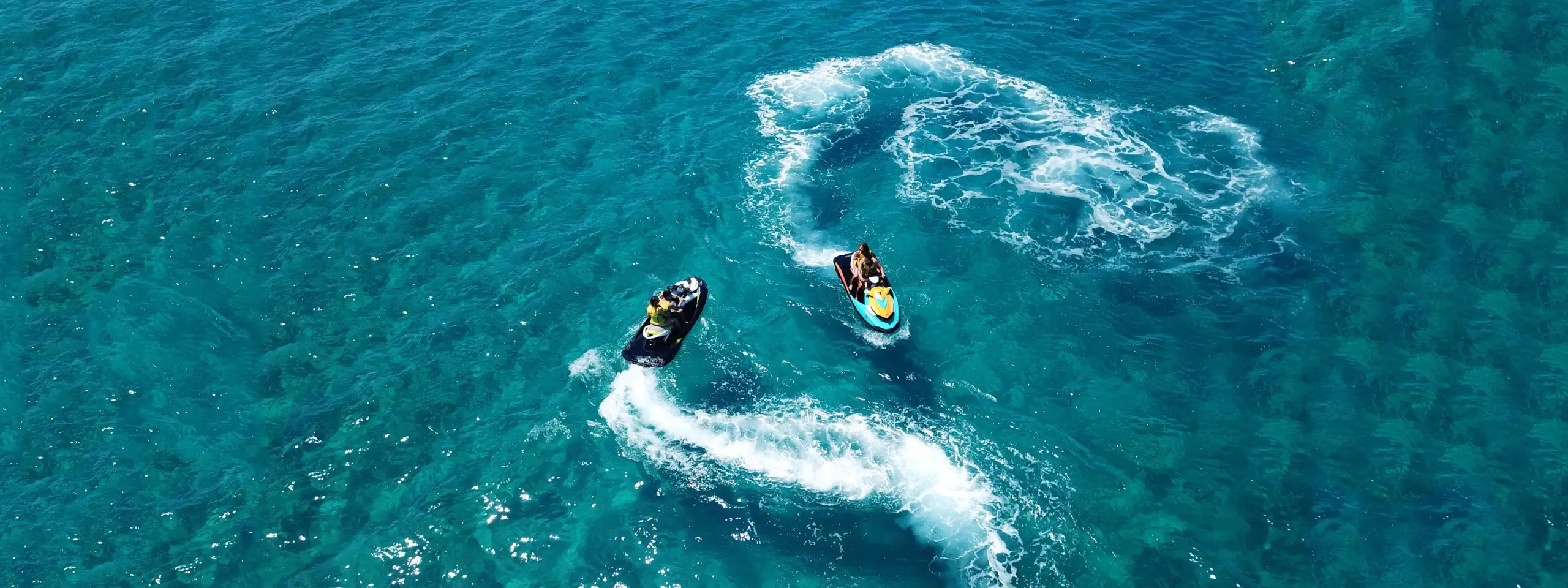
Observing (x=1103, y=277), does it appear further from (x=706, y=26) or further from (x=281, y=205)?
(x=281, y=205)

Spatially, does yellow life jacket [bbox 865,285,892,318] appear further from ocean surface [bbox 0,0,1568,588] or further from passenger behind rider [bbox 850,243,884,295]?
ocean surface [bbox 0,0,1568,588]

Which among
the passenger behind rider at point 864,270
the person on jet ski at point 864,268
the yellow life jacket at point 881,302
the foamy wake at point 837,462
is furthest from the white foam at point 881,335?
the foamy wake at point 837,462

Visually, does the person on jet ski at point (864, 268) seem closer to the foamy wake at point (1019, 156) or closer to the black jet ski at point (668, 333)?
the foamy wake at point (1019, 156)

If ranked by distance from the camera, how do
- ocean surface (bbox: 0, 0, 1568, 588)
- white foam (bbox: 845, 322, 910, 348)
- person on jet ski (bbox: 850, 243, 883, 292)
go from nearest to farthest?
ocean surface (bbox: 0, 0, 1568, 588) → person on jet ski (bbox: 850, 243, 883, 292) → white foam (bbox: 845, 322, 910, 348)

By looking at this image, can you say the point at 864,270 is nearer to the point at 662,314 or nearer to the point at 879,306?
the point at 879,306

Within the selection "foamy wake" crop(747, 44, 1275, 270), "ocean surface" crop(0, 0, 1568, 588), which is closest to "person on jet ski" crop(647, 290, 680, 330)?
"ocean surface" crop(0, 0, 1568, 588)

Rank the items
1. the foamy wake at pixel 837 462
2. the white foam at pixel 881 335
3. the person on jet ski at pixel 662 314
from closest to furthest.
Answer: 1. the foamy wake at pixel 837 462
2. the person on jet ski at pixel 662 314
3. the white foam at pixel 881 335
